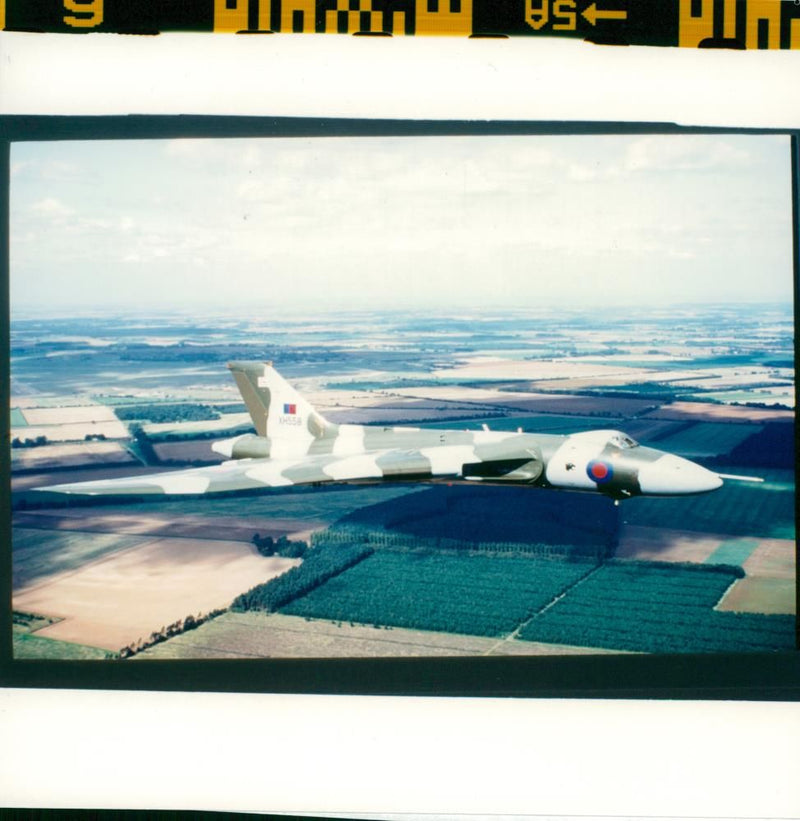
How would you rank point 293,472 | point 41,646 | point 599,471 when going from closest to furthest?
point 41,646 → point 599,471 → point 293,472

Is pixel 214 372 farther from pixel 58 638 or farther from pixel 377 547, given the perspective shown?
pixel 58 638

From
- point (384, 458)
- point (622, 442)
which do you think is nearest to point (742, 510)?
point (622, 442)

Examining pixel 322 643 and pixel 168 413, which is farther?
pixel 168 413

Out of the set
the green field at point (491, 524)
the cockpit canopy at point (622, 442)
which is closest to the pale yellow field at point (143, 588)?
the green field at point (491, 524)

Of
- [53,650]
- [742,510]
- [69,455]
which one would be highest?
[69,455]

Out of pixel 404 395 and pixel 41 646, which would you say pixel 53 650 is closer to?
pixel 41 646

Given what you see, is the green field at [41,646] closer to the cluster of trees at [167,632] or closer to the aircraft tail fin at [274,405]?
the cluster of trees at [167,632]
